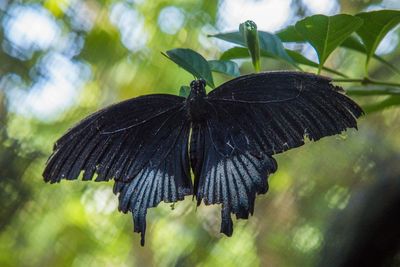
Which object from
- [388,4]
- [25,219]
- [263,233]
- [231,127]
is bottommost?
[25,219]

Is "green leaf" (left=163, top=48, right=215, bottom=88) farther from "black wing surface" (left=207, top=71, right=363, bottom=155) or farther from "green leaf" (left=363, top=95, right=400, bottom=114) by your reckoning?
"green leaf" (left=363, top=95, right=400, bottom=114)

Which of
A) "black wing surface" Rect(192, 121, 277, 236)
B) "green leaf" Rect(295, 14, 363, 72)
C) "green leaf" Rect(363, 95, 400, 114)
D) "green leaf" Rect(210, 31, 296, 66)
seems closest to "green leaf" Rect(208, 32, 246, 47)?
"green leaf" Rect(210, 31, 296, 66)

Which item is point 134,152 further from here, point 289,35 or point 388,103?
point 388,103

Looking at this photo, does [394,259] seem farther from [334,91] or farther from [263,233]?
[334,91]

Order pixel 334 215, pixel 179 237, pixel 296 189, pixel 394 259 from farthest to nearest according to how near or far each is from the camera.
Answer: pixel 179 237, pixel 296 189, pixel 334 215, pixel 394 259

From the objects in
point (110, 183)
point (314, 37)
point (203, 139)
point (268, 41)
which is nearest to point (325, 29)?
point (314, 37)

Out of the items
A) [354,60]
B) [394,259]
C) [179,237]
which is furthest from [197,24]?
[394,259]
